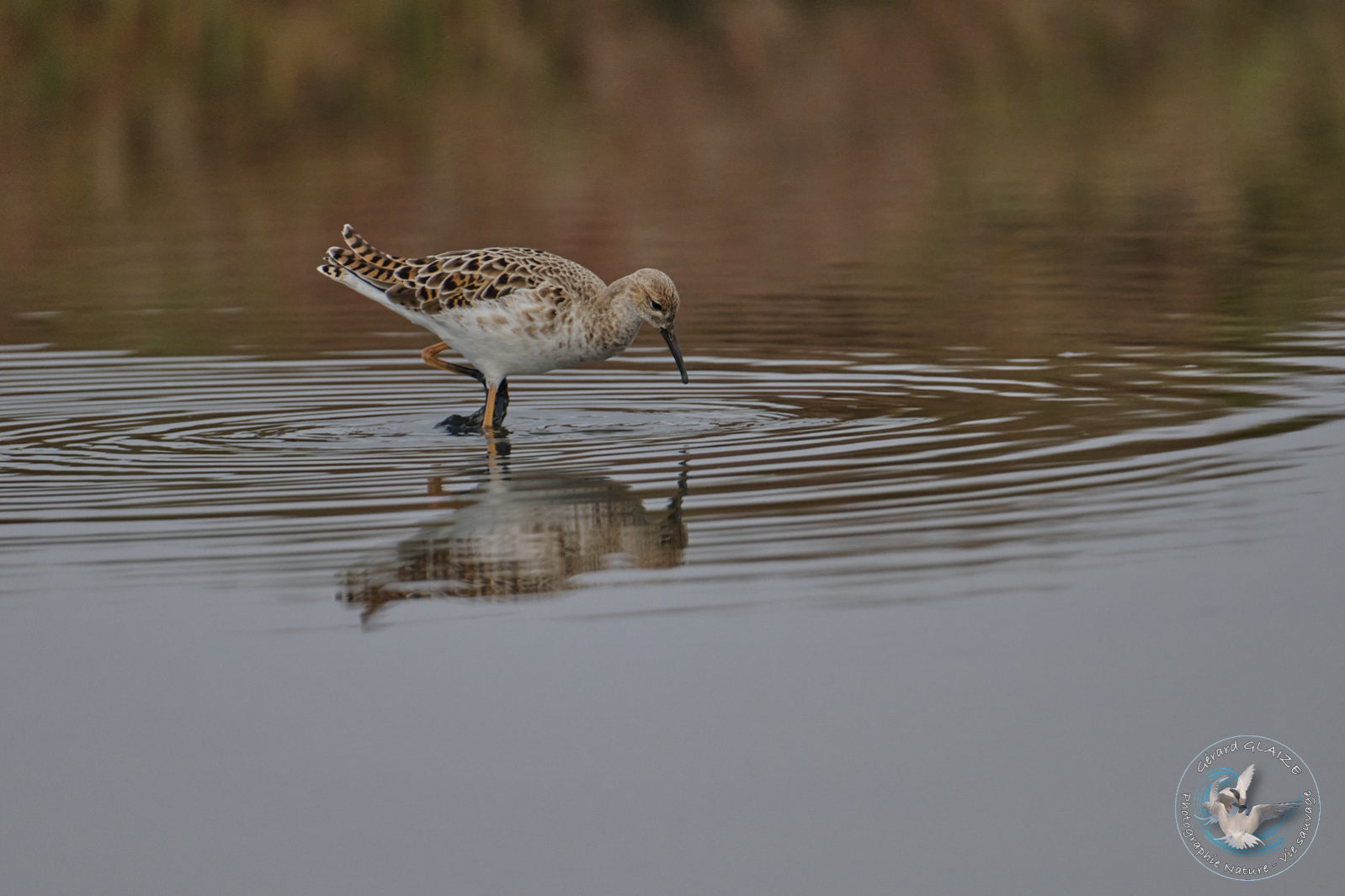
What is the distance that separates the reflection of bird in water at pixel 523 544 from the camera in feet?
30.9

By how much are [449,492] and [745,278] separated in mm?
11036

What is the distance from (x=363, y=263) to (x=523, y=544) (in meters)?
5.60

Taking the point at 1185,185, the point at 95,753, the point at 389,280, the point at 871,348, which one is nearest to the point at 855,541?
the point at 95,753

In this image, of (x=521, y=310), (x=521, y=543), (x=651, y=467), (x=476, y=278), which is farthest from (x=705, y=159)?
(x=521, y=543)

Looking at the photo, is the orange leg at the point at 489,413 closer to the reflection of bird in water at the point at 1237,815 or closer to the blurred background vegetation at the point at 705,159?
the blurred background vegetation at the point at 705,159

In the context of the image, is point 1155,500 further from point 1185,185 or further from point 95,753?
point 1185,185

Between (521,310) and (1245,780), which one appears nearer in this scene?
(1245,780)

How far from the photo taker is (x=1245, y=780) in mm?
7102

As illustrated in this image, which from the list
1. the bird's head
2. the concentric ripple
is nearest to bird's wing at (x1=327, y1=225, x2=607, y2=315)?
the bird's head

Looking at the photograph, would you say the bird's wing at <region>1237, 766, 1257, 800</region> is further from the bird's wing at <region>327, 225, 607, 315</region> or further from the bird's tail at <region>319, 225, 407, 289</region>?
the bird's tail at <region>319, 225, 407, 289</region>

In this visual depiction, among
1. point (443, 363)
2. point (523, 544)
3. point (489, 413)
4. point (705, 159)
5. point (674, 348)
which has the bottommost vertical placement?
point (523, 544)

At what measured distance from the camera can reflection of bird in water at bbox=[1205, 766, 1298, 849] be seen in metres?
6.87

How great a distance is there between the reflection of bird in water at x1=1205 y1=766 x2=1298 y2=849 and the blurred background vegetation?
10.6m

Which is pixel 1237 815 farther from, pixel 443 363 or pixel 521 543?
pixel 443 363
